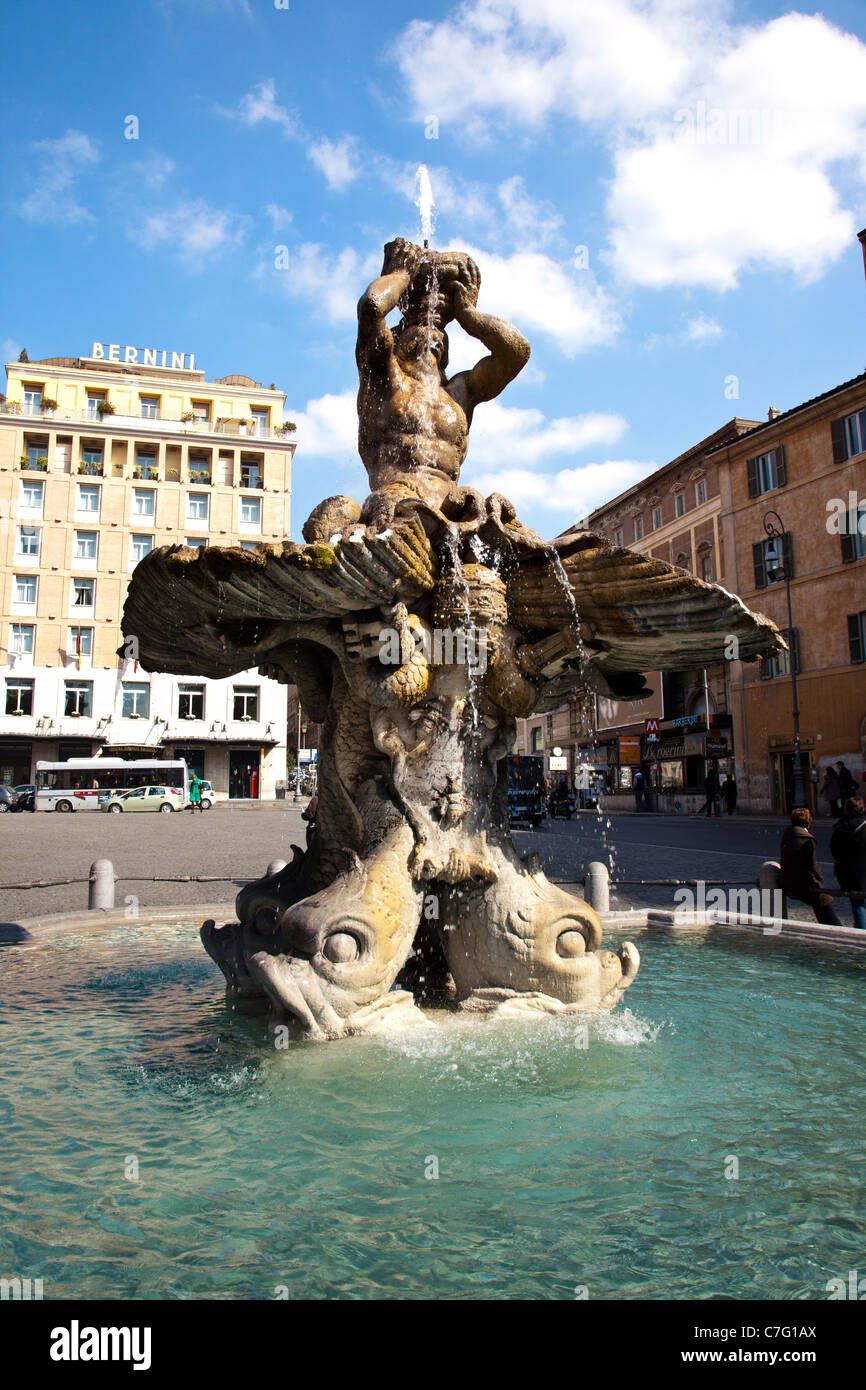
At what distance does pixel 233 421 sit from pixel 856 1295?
181 feet

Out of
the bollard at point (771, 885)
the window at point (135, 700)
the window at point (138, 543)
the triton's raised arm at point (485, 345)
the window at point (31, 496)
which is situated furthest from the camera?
the window at point (138, 543)

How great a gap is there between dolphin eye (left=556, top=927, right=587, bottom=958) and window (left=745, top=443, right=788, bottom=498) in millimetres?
34662

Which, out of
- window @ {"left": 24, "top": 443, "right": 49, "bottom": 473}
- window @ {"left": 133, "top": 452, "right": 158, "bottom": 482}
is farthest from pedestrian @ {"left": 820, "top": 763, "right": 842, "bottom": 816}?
window @ {"left": 24, "top": 443, "right": 49, "bottom": 473}

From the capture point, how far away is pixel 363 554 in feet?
12.7

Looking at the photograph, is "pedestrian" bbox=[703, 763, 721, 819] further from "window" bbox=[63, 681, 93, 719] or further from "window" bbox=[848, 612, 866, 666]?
"window" bbox=[63, 681, 93, 719]

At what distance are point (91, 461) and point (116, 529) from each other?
465 cm

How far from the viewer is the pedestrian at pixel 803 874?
23.6 feet

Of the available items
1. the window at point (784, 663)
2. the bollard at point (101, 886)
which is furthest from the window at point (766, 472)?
the bollard at point (101, 886)

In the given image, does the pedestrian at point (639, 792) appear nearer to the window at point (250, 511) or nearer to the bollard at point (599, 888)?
the window at point (250, 511)

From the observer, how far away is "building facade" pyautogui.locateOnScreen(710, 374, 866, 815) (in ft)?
101

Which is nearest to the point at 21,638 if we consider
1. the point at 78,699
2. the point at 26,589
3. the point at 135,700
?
the point at 26,589

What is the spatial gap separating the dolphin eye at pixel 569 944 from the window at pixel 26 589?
5078 cm

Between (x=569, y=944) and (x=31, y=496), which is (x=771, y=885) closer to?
(x=569, y=944)
